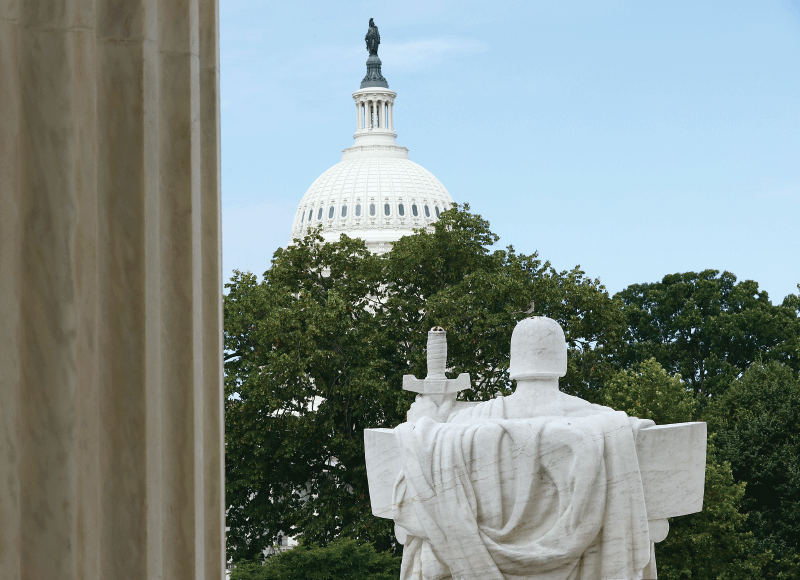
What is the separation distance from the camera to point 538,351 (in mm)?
8430

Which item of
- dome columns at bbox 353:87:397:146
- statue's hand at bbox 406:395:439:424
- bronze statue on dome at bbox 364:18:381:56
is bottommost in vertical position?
statue's hand at bbox 406:395:439:424

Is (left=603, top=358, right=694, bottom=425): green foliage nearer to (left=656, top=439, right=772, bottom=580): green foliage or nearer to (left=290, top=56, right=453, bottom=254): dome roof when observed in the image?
(left=656, top=439, right=772, bottom=580): green foliage

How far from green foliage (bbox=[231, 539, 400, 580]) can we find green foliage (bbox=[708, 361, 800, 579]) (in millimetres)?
10109

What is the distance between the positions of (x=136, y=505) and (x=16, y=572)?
11.2 inches

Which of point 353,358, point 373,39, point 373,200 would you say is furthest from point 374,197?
point 353,358

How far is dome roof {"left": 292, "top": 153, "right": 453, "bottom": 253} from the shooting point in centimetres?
10169

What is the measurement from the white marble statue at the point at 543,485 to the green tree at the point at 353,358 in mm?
20472

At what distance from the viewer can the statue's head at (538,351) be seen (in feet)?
27.6

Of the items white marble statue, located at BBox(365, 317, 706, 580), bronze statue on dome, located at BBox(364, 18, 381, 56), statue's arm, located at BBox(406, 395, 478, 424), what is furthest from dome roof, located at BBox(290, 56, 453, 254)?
white marble statue, located at BBox(365, 317, 706, 580)

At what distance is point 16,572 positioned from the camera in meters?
2.52

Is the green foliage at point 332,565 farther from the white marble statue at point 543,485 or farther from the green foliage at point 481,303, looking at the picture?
the white marble statue at point 543,485

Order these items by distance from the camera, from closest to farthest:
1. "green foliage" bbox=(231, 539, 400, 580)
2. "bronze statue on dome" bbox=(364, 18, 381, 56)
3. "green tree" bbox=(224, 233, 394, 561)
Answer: "green foliage" bbox=(231, 539, 400, 580) → "green tree" bbox=(224, 233, 394, 561) → "bronze statue on dome" bbox=(364, 18, 381, 56)

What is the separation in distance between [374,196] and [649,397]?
75.5 m

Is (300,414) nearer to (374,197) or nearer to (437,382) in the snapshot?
(437,382)
